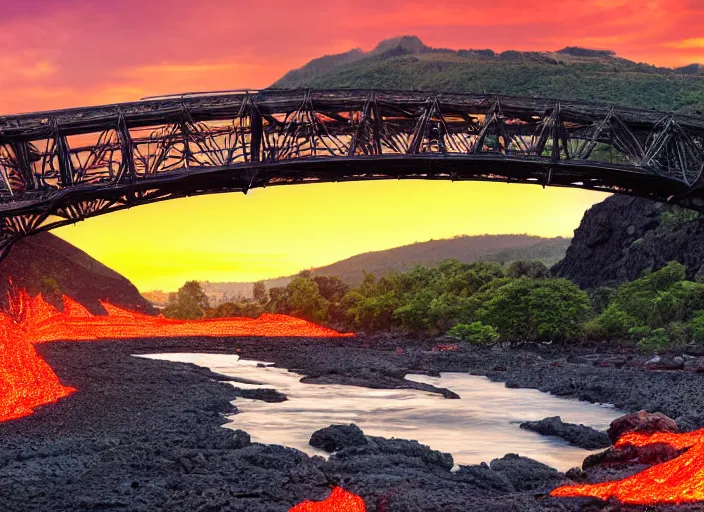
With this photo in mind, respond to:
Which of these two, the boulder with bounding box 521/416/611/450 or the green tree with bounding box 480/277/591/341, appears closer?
the boulder with bounding box 521/416/611/450

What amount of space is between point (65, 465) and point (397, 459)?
19.7 feet

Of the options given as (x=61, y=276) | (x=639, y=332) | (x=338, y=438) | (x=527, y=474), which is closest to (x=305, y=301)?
(x=61, y=276)

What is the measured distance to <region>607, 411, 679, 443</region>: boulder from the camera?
19.6 metres

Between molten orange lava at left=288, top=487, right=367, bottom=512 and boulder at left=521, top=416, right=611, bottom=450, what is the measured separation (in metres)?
8.60

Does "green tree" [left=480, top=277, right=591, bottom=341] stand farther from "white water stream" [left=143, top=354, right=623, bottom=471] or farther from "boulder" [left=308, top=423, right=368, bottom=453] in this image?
"boulder" [left=308, top=423, right=368, bottom=453]

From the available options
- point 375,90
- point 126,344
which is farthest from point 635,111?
point 126,344

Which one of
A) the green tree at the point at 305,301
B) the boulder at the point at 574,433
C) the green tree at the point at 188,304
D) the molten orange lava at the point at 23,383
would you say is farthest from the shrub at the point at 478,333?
the green tree at the point at 188,304

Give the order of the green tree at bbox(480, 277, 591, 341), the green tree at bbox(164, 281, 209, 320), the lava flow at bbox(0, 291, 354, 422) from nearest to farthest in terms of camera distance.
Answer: the lava flow at bbox(0, 291, 354, 422) < the green tree at bbox(480, 277, 591, 341) < the green tree at bbox(164, 281, 209, 320)

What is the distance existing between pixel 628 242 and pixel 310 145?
50964 mm

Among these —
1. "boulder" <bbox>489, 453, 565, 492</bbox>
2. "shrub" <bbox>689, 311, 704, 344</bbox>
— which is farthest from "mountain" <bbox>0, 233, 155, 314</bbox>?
"boulder" <bbox>489, 453, 565, 492</bbox>

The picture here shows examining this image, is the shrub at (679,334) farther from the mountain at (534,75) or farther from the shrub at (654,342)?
the mountain at (534,75)

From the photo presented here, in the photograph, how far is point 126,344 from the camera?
49.7 metres

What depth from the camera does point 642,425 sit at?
19844 millimetres

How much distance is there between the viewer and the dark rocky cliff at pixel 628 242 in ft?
208
